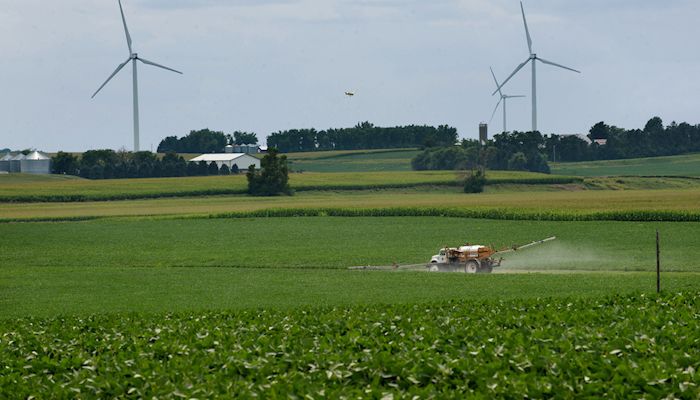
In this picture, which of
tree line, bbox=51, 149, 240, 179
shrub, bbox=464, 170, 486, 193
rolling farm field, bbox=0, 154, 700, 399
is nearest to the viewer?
rolling farm field, bbox=0, 154, 700, 399

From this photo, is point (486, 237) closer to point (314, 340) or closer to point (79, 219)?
point (79, 219)

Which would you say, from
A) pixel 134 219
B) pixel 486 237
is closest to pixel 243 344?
pixel 486 237

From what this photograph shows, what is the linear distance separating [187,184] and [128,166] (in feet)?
128

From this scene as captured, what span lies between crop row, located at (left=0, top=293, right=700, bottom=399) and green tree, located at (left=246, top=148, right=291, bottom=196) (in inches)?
4341

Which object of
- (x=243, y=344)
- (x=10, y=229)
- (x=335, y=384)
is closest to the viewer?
(x=335, y=384)

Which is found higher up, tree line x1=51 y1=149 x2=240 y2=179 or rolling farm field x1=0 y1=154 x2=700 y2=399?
tree line x1=51 y1=149 x2=240 y2=179

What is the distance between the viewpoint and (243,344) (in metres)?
24.4

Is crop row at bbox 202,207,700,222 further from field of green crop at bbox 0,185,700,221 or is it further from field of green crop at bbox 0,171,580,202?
field of green crop at bbox 0,171,580,202

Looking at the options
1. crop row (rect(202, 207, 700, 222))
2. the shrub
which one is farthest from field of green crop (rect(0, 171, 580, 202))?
crop row (rect(202, 207, 700, 222))

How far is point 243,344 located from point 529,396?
744cm

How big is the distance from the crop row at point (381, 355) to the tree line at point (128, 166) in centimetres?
15747

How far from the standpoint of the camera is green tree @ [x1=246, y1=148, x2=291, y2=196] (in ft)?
459

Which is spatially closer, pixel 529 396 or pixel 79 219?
pixel 529 396

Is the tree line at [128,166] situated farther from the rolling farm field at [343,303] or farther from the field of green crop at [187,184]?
the rolling farm field at [343,303]
